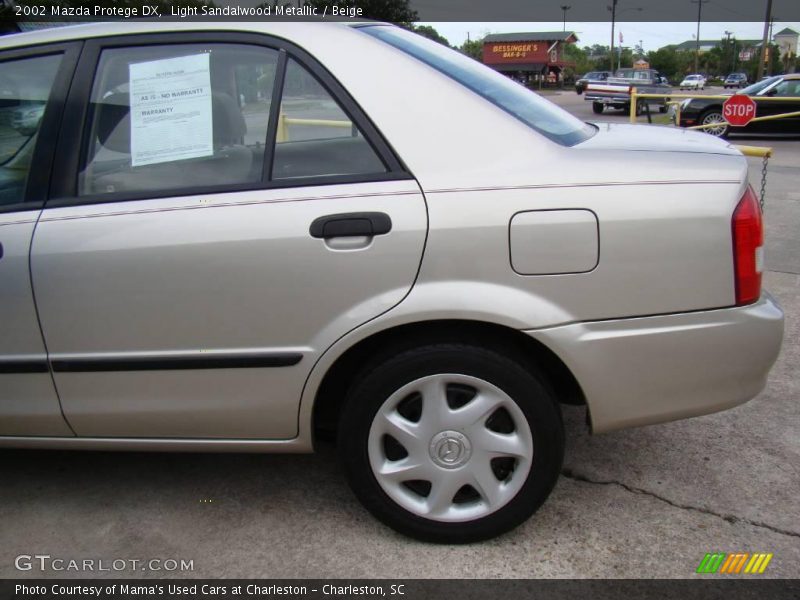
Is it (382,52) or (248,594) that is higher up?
(382,52)

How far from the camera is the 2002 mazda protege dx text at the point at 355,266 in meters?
1.99

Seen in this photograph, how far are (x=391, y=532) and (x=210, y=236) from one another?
1.14m

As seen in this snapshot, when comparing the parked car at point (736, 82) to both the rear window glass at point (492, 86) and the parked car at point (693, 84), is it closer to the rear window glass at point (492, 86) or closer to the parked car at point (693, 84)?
the parked car at point (693, 84)

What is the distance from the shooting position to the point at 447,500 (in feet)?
7.25

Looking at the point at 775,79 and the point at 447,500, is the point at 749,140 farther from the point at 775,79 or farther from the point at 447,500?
the point at 447,500

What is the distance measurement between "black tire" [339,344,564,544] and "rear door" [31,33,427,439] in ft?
0.59

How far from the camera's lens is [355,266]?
6.55 ft

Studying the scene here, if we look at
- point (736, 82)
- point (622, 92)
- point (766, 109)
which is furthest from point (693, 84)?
point (766, 109)

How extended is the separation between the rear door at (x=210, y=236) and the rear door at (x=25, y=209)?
0.06m

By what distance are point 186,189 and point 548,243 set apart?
43.2 inches

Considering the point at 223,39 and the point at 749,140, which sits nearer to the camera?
the point at 223,39

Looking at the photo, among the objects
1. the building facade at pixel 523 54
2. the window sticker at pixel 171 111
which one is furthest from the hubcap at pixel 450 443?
the building facade at pixel 523 54

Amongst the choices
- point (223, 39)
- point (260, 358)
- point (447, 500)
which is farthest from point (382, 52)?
point (447, 500)

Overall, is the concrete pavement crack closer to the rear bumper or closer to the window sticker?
the rear bumper
